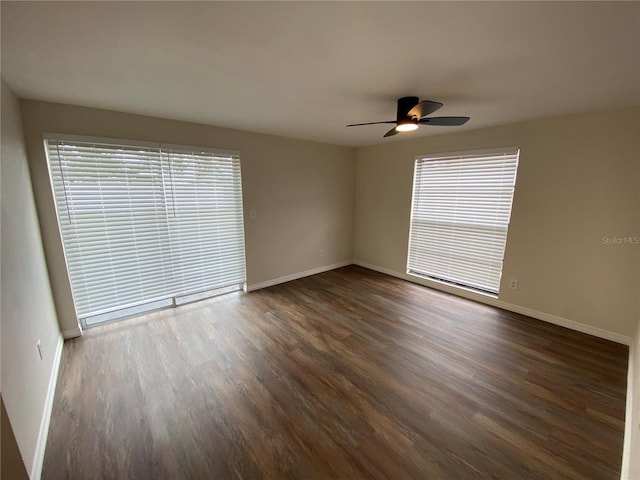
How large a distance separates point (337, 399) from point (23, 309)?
6.98 feet

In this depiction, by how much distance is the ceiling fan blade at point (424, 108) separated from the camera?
74.2 inches

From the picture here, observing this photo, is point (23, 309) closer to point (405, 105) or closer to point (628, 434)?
point (405, 105)

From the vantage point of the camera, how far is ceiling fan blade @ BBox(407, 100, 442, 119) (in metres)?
1.89

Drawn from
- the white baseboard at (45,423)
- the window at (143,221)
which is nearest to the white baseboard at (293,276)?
the window at (143,221)

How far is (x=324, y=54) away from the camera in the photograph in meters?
1.49

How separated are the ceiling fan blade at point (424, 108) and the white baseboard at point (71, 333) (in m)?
3.82

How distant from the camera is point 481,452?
1483 mm

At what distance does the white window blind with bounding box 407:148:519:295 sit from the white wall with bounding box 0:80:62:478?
421cm

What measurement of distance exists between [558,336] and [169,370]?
379 centimetres

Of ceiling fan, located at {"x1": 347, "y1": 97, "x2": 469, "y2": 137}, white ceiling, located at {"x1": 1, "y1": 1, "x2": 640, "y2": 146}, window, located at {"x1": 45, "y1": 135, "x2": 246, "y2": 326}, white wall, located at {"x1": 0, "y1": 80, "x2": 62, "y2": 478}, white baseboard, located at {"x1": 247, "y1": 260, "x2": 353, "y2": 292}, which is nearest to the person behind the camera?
white ceiling, located at {"x1": 1, "y1": 1, "x2": 640, "y2": 146}

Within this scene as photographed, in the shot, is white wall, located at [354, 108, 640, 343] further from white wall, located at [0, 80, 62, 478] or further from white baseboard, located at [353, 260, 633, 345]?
white wall, located at [0, 80, 62, 478]

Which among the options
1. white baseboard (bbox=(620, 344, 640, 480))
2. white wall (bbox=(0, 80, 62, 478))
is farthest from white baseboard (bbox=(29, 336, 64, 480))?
white baseboard (bbox=(620, 344, 640, 480))

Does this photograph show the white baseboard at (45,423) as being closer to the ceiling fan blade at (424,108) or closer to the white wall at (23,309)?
the white wall at (23,309)

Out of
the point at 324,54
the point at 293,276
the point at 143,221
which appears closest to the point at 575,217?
the point at 324,54
